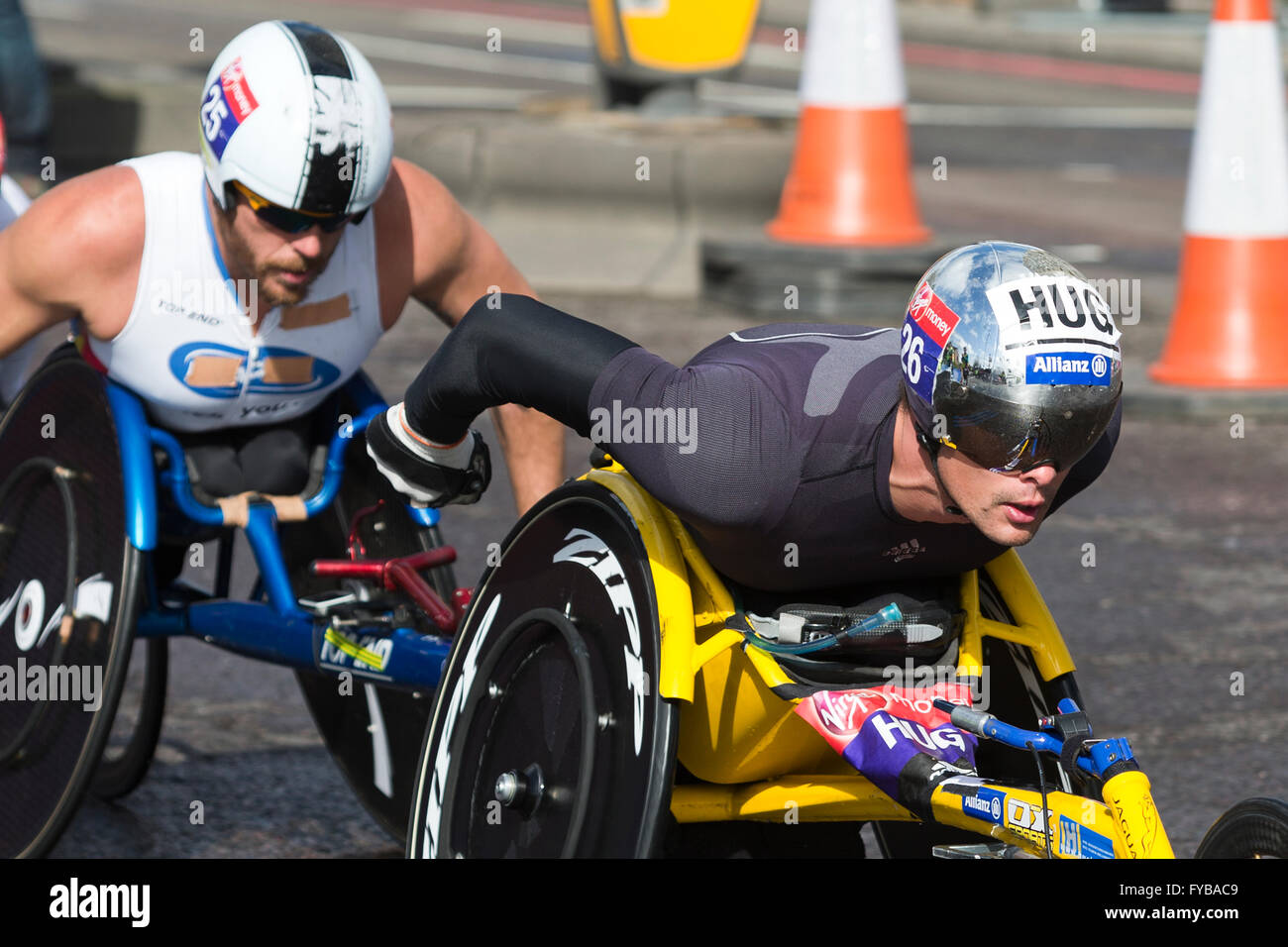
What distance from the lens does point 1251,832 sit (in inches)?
123

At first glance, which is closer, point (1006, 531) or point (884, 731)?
point (1006, 531)

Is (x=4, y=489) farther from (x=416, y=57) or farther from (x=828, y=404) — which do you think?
(x=416, y=57)

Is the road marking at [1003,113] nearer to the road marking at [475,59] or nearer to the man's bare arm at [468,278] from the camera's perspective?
the road marking at [475,59]

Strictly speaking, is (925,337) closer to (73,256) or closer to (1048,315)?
(1048,315)

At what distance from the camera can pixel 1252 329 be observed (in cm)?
801

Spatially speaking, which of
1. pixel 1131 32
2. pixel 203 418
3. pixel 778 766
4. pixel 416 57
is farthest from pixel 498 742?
pixel 1131 32

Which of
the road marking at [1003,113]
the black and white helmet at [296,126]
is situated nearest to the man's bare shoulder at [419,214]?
the black and white helmet at [296,126]

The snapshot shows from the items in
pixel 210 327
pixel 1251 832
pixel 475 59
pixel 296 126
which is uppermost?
pixel 296 126

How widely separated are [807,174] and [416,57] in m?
11.3

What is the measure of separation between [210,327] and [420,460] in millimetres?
829

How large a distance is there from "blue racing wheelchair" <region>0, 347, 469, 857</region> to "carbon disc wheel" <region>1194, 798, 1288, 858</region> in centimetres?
147

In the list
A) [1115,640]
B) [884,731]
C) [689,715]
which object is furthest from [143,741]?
[1115,640]
